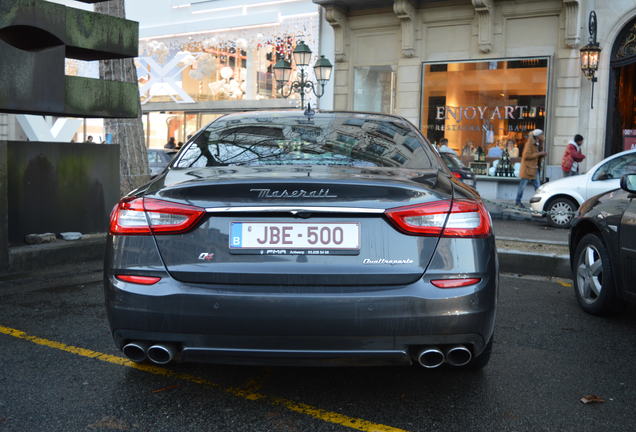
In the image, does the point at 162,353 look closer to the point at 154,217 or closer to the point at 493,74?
the point at 154,217

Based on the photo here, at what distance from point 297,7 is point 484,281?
71.7 feet

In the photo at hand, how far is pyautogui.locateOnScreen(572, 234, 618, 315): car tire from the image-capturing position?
17.0 feet

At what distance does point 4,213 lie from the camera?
6707 mm

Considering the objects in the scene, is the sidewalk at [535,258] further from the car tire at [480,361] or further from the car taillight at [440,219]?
the car taillight at [440,219]

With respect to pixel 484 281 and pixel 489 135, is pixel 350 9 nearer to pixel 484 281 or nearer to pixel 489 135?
pixel 489 135

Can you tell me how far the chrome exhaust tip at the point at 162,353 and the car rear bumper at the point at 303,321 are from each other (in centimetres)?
3

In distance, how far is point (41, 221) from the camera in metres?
7.62

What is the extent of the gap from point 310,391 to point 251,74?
2213 cm

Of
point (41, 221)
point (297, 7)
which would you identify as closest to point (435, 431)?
point (41, 221)

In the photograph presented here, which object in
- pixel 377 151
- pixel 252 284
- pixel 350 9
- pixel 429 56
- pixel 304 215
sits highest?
pixel 350 9

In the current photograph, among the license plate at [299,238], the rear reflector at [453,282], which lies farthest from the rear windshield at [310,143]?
the rear reflector at [453,282]

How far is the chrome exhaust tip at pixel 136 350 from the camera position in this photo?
3.01 metres

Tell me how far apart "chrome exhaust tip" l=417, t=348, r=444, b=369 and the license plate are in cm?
50

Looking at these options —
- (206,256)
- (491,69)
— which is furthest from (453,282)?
(491,69)
